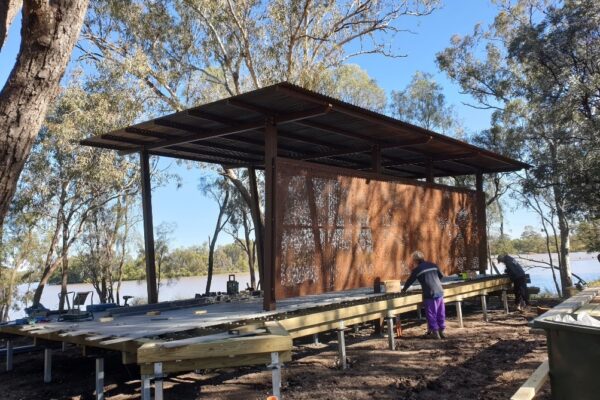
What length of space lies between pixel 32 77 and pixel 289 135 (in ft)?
19.0

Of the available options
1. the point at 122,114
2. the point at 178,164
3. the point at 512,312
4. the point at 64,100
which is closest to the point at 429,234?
the point at 512,312

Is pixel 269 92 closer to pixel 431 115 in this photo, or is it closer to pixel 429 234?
pixel 429 234

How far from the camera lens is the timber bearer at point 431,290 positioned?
28.0 feet

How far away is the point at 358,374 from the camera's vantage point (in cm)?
668

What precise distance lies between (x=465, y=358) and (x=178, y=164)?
17.1 m

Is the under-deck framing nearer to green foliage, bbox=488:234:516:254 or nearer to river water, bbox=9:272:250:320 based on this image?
river water, bbox=9:272:250:320

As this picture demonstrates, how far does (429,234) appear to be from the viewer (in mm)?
10953

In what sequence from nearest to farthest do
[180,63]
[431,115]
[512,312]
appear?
[512,312]
[180,63]
[431,115]

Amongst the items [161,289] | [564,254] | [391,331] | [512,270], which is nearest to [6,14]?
[391,331]

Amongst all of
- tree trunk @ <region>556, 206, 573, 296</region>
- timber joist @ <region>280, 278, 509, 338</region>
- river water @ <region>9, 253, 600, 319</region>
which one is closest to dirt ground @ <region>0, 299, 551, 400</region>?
timber joist @ <region>280, 278, 509, 338</region>

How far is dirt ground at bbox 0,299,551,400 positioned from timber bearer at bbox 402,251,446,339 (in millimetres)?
273

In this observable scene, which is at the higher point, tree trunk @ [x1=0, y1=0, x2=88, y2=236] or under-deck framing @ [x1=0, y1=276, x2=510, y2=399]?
tree trunk @ [x1=0, y1=0, x2=88, y2=236]

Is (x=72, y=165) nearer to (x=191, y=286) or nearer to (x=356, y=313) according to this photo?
(x=356, y=313)

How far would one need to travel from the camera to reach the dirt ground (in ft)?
19.4
